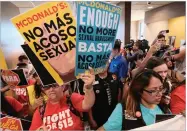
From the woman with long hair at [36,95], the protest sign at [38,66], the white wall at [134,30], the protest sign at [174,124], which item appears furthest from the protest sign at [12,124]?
the white wall at [134,30]

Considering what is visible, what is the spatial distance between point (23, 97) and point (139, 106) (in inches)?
29.8

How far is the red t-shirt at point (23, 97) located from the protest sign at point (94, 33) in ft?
1.93

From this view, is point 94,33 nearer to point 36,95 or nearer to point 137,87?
point 137,87

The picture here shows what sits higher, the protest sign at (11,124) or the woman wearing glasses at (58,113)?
the woman wearing glasses at (58,113)

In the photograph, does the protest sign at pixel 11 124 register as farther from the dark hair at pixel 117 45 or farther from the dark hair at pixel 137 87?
the dark hair at pixel 117 45

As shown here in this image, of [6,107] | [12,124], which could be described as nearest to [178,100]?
[12,124]

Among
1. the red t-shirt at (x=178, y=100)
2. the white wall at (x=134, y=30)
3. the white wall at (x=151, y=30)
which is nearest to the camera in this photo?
the red t-shirt at (x=178, y=100)

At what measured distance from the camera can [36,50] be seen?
87 centimetres

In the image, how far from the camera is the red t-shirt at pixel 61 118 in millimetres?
1084

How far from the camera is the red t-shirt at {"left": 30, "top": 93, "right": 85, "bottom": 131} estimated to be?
1084 millimetres

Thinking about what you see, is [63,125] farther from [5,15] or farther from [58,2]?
[5,15]

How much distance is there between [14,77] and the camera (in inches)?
49.8

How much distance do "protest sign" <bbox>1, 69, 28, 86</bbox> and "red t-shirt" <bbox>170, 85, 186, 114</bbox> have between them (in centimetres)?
85

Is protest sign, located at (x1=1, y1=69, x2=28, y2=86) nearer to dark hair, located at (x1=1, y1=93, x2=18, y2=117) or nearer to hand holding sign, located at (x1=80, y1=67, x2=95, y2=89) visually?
dark hair, located at (x1=1, y1=93, x2=18, y2=117)
